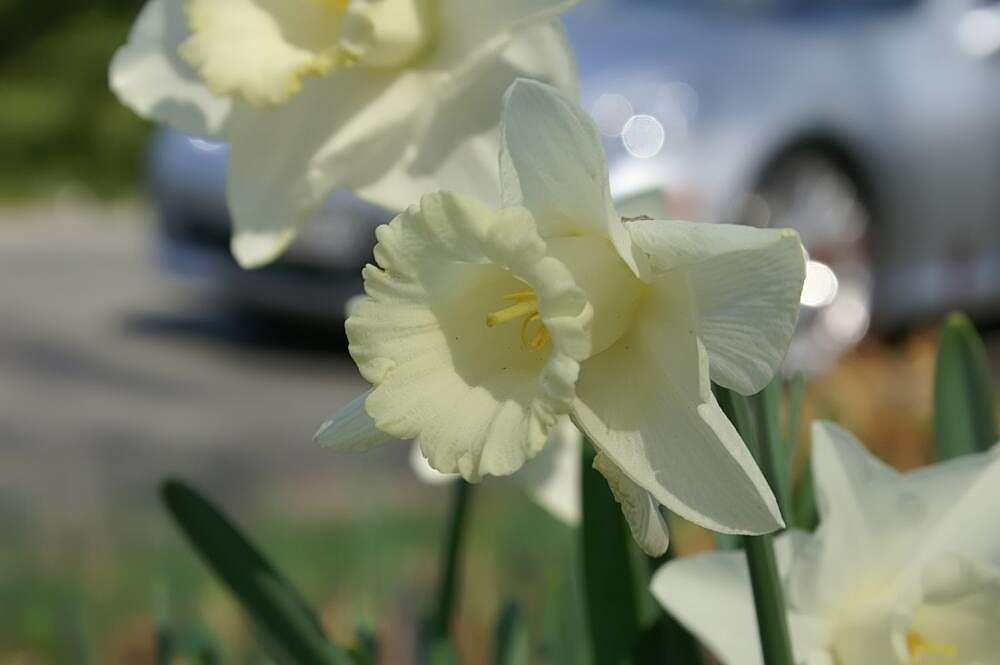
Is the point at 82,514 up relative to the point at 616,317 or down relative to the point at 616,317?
down

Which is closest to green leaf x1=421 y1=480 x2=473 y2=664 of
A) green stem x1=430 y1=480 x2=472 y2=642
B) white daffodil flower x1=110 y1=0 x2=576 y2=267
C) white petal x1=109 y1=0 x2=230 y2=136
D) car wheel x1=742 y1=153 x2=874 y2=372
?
green stem x1=430 y1=480 x2=472 y2=642

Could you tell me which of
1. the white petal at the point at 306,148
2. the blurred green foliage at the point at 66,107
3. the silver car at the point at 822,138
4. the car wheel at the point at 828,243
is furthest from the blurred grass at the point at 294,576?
the blurred green foliage at the point at 66,107

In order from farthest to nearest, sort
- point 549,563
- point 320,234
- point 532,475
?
point 320,234, point 549,563, point 532,475

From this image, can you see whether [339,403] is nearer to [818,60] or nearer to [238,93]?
[818,60]

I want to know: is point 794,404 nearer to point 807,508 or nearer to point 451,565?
point 807,508

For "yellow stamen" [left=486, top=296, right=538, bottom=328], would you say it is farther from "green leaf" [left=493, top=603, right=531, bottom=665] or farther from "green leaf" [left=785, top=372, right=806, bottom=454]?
"green leaf" [left=493, top=603, right=531, bottom=665]

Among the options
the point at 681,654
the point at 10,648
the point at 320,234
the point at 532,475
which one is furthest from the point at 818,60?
the point at 681,654

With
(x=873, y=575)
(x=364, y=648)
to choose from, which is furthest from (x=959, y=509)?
(x=364, y=648)
